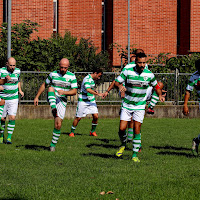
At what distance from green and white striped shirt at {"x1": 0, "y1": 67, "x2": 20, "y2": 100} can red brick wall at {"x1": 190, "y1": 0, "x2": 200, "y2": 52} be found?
24.9m

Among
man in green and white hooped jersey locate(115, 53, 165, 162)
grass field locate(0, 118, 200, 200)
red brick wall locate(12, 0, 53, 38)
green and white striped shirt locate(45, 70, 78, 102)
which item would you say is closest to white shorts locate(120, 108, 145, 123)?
man in green and white hooped jersey locate(115, 53, 165, 162)

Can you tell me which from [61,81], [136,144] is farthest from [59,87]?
[136,144]

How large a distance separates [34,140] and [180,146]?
381 cm

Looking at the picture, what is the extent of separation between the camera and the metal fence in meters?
21.2

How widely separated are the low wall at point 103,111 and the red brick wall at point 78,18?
15249 mm

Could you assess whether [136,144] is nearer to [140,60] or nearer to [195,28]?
[140,60]

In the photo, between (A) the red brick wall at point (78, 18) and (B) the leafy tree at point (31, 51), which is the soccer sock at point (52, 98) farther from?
(A) the red brick wall at point (78, 18)

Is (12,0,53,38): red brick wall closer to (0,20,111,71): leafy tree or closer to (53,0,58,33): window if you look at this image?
(53,0,58,33): window

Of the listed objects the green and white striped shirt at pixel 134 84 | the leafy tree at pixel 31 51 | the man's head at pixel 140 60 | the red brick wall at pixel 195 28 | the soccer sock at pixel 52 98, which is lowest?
the soccer sock at pixel 52 98

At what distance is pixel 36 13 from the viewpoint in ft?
115

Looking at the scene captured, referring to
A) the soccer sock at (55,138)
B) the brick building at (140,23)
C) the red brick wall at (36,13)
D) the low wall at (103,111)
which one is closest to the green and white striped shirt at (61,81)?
the soccer sock at (55,138)

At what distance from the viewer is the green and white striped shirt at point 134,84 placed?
925 centimetres

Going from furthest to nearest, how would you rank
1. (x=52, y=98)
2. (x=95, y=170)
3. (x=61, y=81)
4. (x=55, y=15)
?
(x=55, y=15)
(x=61, y=81)
(x=52, y=98)
(x=95, y=170)

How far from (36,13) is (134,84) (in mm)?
26976
